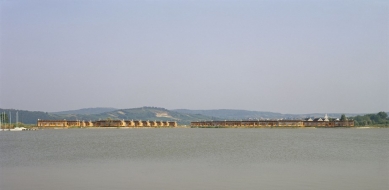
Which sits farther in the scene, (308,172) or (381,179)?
(308,172)

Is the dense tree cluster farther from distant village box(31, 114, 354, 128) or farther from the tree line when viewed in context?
distant village box(31, 114, 354, 128)

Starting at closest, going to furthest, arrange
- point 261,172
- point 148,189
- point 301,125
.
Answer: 1. point 148,189
2. point 261,172
3. point 301,125

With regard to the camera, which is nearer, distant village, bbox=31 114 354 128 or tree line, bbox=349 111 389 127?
distant village, bbox=31 114 354 128

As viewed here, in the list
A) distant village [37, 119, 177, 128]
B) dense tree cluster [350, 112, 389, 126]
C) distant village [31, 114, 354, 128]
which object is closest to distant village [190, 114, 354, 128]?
distant village [31, 114, 354, 128]

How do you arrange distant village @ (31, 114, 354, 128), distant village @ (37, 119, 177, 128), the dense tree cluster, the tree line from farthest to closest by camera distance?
the dense tree cluster < the tree line < distant village @ (31, 114, 354, 128) < distant village @ (37, 119, 177, 128)

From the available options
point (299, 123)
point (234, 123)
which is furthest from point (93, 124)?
point (299, 123)

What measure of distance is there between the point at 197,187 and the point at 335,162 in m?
13.2

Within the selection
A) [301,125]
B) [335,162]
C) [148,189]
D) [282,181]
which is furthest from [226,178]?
[301,125]

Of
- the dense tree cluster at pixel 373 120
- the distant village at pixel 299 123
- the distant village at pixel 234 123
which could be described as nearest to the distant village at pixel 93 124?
the distant village at pixel 234 123

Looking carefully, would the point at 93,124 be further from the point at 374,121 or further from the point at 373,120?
the point at 373,120

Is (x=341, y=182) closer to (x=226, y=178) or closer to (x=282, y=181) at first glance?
(x=282, y=181)

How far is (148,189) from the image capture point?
1802 cm

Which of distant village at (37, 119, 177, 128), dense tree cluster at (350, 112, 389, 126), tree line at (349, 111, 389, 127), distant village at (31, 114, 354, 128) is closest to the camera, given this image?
distant village at (37, 119, 177, 128)

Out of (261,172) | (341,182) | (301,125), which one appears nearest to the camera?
(341,182)
